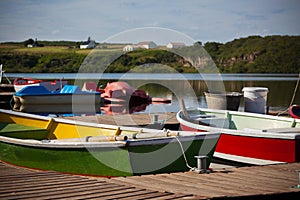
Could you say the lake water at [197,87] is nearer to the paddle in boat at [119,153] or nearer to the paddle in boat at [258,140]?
the paddle in boat at [258,140]

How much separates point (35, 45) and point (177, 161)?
321 ft

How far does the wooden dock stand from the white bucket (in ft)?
22.6

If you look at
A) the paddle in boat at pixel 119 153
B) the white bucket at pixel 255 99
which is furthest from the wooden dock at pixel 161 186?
the white bucket at pixel 255 99

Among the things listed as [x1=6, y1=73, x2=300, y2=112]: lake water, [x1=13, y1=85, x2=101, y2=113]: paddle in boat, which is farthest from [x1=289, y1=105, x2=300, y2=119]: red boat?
[x1=13, y1=85, x2=101, y2=113]: paddle in boat

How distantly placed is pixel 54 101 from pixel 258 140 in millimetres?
20393

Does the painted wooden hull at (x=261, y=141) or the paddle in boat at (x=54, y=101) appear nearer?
the painted wooden hull at (x=261, y=141)

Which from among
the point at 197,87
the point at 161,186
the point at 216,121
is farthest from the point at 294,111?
the point at 197,87

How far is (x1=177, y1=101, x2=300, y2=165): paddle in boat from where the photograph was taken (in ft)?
31.1

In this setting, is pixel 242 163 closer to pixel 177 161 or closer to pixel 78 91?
pixel 177 161

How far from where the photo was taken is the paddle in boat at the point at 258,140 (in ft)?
31.1

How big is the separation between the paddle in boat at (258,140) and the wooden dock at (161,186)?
6.78ft

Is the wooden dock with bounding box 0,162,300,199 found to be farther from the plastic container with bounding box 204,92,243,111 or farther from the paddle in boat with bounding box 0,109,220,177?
the plastic container with bounding box 204,92,243,111

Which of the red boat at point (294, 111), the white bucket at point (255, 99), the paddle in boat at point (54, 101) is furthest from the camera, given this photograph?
the paddle in boat at point (54, 101)

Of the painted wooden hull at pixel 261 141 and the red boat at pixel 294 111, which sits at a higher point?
the red boat at pixel 294 111
